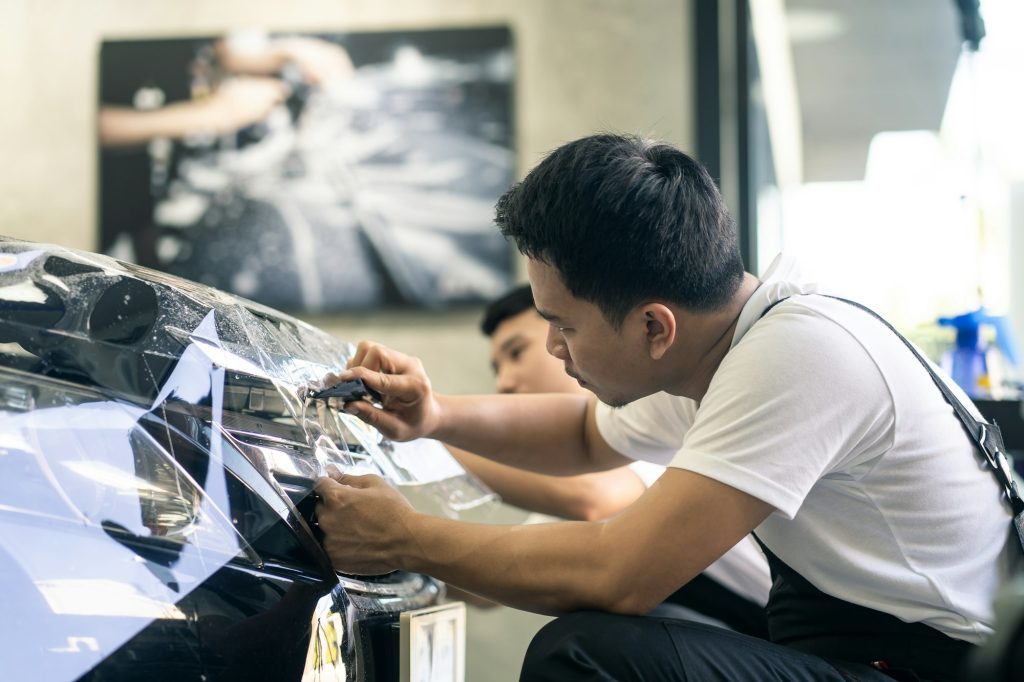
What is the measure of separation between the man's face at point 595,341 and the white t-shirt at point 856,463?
0.33 feet

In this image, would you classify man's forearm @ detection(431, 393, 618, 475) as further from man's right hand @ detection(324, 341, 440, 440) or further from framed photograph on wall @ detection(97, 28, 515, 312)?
framed photograph on wall @ detection(97, 28, 515, 312)

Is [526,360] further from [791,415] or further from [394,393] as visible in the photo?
[791,415]

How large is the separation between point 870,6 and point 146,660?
7.66ft

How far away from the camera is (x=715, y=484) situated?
91cm

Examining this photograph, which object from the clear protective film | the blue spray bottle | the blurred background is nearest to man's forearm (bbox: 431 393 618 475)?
the clear protective film

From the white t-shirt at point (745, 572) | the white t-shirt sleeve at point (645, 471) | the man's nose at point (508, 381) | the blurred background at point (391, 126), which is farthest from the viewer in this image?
the blurred background at point (391, 126)

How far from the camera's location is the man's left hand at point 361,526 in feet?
3.14

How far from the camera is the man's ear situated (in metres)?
1.03

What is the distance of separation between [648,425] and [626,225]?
0.42m

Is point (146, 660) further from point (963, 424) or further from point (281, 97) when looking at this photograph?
point (281, 97)

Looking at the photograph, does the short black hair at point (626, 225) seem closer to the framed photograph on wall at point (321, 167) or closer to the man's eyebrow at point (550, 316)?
the man's eyebrow at point (550, 316)

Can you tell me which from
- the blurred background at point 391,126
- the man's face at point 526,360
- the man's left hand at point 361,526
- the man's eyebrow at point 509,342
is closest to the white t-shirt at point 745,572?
the man's face at point 526,360

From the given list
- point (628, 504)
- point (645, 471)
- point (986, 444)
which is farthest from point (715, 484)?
point (645, 471)

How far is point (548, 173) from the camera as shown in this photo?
3.41 feet
